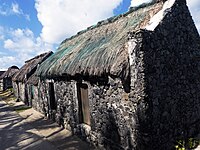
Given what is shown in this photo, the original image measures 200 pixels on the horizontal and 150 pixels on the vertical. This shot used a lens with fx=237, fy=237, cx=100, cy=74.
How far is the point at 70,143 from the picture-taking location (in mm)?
8266

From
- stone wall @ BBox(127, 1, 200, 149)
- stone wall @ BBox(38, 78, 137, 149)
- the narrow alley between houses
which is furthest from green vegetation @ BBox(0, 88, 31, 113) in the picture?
stone wall @ BBox(127, 1, 200, 149)

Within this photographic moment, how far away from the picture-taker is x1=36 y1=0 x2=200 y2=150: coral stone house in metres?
5.28

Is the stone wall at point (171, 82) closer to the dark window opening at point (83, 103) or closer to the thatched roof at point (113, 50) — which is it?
the thatched roof at point (113, 50)

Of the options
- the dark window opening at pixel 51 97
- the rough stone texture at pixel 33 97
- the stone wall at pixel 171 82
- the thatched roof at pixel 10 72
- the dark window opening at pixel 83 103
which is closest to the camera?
the stone wall at pixel 171 82

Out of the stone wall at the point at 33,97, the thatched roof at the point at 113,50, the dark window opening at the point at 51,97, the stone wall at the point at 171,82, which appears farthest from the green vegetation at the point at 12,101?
the stone wall at the point at 171,82

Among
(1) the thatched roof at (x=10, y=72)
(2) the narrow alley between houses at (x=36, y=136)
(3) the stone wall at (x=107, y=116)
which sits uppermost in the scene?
(1) the thatched roof at (x=10, y=72)

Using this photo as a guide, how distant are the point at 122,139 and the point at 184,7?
3897mm

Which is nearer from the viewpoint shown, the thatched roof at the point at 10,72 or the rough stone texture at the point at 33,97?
the rough stone texture at the point at 33,97

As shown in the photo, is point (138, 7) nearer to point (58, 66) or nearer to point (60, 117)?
point (58, 66)

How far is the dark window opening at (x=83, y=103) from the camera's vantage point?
835cm

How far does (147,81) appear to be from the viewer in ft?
17.1

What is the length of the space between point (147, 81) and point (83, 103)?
388cm

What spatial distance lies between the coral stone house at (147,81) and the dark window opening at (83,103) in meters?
0.53

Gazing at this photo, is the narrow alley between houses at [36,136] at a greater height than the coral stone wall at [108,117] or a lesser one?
lesser
